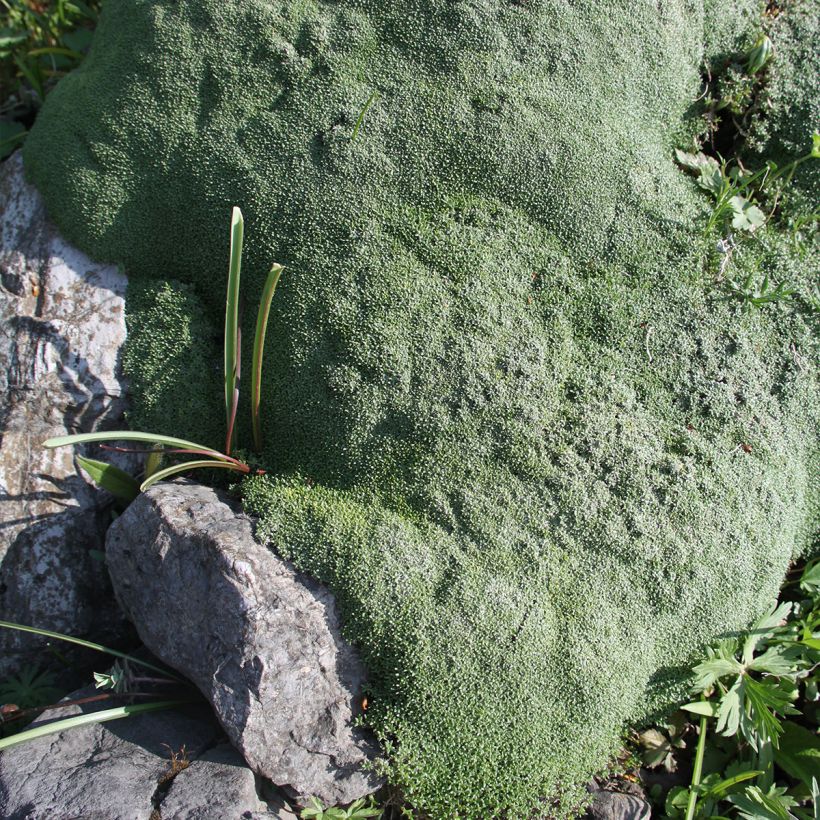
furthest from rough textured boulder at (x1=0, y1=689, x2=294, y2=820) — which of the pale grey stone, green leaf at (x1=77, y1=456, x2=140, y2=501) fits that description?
green leaf at (x1=77, y1=456, x2=140, y2=501)

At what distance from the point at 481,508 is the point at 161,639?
3.91ft

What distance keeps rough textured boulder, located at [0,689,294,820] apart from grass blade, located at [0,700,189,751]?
1.7 inches

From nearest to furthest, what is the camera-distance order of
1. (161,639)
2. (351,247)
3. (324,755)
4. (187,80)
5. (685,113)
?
(324,755) < (161,639) < (351,247) < (187,80) < (685,113)

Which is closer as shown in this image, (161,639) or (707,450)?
(161,639)

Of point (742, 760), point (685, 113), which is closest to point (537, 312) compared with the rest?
point (685, 113)

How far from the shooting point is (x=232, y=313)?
2463 mm

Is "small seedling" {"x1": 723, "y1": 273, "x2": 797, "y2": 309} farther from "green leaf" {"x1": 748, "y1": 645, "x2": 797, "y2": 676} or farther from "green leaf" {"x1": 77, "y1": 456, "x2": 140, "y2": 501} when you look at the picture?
"green leaf" {"x1": 77, "y1": 456, "x2": 140, "y2": 501}

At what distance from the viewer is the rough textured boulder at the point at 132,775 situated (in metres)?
2.06

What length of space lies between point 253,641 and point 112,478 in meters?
0.93

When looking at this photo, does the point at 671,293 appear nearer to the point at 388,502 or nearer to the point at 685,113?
the point at 685,113

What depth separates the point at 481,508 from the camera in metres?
2.41

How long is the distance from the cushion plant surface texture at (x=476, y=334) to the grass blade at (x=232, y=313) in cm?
15

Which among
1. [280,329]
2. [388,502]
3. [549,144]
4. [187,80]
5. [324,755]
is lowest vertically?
[324,755]

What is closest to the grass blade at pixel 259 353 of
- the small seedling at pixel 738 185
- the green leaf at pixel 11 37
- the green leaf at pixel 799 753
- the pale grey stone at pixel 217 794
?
the pale grey stone at pixel 217 794
